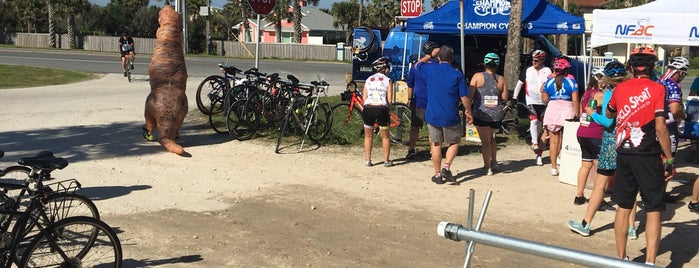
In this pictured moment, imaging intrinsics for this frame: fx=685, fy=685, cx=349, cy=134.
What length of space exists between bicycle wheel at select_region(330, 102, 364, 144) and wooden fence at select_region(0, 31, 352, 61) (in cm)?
3502

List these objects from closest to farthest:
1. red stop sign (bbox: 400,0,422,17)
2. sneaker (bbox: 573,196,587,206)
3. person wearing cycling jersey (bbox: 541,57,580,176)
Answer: sneaker (bbox: 573,196,587,206) < person wearing cycling jersey (bbox: 541,57,580,176) < red stop sign (bbox: 400,0,422,17)

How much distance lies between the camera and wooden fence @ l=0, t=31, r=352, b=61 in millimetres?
48938

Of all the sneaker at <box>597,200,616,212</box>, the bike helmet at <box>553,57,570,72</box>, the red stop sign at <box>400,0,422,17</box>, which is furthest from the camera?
the red stop sign at <box>400,0,422,17</box>

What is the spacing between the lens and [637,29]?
31.3 feet

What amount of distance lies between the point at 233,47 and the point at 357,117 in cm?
4071

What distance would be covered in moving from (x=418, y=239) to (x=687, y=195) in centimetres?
399

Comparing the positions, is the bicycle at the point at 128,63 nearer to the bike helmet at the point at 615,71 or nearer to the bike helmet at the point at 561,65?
the bike helmet at the point at 561,65

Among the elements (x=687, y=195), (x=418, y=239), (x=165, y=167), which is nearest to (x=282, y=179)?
(x=165, y=167)

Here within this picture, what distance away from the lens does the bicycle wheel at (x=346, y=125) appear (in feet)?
37.7

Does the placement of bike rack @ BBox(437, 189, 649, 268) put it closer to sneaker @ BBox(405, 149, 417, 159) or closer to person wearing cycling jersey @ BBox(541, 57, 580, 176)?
person wearing cycling jersey @ BBox(541, 57, 580, 176)

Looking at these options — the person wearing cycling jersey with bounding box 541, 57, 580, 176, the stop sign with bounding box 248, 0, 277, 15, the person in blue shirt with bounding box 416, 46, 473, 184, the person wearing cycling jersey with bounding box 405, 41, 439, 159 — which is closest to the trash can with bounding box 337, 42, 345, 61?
the stop sign with bounding box 248, 0, 277, 15

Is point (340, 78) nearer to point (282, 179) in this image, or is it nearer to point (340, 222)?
point (282, 179)

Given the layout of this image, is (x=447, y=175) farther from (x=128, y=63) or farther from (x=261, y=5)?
(x=128, y=63)

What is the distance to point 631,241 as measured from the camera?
21.1 feet
